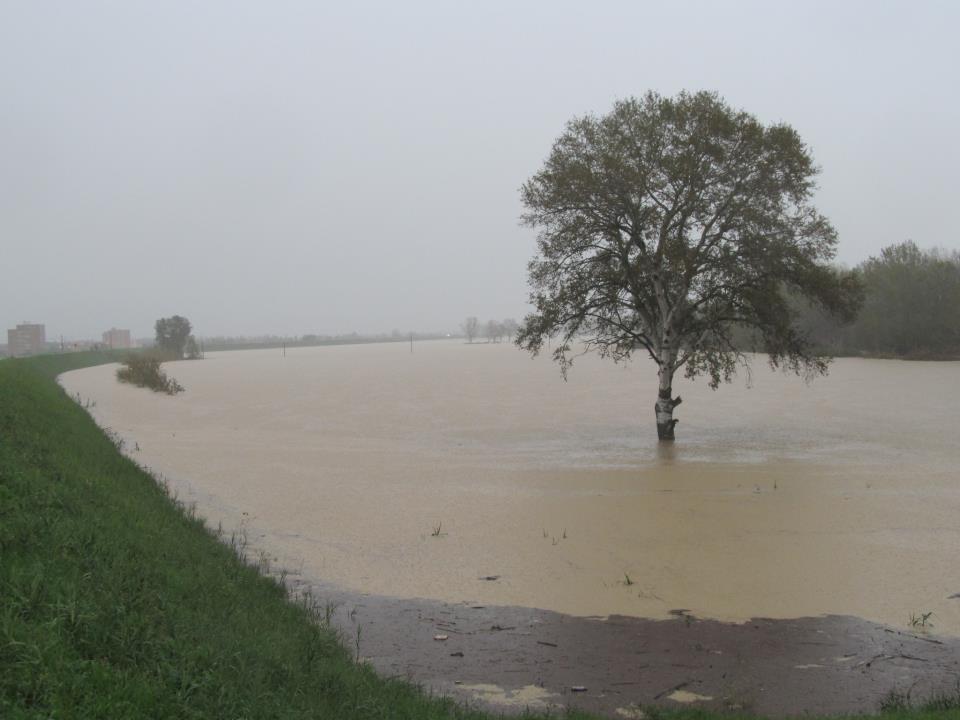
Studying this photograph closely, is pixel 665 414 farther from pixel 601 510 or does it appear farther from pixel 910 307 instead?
pixel 910 307

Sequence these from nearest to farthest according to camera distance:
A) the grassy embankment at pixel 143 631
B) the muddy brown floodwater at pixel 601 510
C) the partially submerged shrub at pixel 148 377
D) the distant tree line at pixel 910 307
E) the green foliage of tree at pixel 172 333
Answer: the grassy embankment at pixel 143 631
the muddy brown floodwater at pixel 601 510
the partially submerged shrub at pixel 148 377
the distant tree line at pixel 910 307
the green foliage of tree at pixel 172 333

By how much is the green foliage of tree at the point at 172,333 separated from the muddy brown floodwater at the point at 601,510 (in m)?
64.5

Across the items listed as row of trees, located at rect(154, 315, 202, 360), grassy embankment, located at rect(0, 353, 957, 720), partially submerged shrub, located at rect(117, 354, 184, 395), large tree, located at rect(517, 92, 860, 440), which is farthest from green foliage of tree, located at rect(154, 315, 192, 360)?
grassy embankment, located at rect(0, 353, 957, 720)

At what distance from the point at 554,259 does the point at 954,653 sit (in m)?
14.9

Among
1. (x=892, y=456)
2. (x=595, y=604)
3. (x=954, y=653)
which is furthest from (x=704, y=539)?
(x=892, y=456)

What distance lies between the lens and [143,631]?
14.1ft

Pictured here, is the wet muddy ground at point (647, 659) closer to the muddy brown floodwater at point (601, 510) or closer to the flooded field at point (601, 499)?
the muddy brown floodwater at point (601, 510)

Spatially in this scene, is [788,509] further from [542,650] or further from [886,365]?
[886,365]

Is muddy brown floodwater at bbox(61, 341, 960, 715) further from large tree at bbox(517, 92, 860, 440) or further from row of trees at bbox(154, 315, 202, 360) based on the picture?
row of trees at bbox(154, 315, 202, 360)

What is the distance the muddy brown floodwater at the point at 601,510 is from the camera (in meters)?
7.88

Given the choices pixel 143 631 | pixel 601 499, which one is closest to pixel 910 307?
pixel 601 499

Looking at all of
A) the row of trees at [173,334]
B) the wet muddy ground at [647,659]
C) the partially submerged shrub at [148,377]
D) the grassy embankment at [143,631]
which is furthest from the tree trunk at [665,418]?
the row of trees at [173,334]

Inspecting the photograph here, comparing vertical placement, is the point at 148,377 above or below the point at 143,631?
above

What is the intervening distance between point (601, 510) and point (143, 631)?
9.30m
